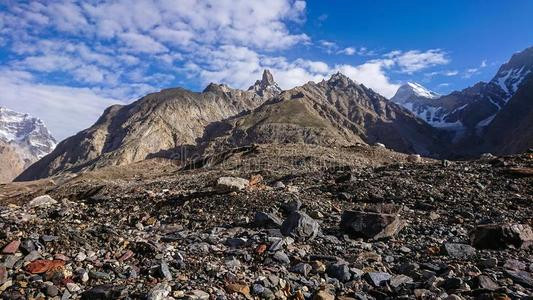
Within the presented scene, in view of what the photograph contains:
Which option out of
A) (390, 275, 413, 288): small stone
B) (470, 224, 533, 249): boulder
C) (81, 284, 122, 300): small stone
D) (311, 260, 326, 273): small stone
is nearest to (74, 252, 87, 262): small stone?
(81, 284, 122, 300): small stone

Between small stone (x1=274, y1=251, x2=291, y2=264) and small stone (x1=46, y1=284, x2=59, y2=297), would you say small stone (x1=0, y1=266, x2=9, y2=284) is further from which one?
small stone (x1=274, y1=251, x2=291, y2=264)

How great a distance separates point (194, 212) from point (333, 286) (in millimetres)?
6564

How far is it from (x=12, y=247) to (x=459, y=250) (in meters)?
8.76

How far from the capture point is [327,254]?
9.81 m

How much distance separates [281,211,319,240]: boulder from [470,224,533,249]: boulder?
3.63 metres

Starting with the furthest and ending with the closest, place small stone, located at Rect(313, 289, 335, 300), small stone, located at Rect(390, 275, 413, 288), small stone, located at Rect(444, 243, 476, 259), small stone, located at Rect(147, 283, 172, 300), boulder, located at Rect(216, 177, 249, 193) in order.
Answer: boulder, located at Rect(216, 177, 249, 193), small stone, located at Rect(444, 243, 476, 259), small stone, located at Rect(390, 275, 413, 288), small stone, located at Rect(313, 289, 335, 300), small stone, located at Rect(147, 283, 172, 300)

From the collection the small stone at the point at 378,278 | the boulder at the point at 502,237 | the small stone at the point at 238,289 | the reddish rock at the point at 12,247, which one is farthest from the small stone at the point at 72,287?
the boulder at the point at 502,237

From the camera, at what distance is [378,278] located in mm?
8273

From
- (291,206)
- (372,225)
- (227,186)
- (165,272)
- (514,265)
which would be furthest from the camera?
(227,186)

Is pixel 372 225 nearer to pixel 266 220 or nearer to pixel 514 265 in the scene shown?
pixel 266 220

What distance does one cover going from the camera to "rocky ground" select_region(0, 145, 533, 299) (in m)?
7.44

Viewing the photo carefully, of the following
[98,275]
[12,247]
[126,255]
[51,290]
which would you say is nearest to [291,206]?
[126,255]

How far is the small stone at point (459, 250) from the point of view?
379 inches

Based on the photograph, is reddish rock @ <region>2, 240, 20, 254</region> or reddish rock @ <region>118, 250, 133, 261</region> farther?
reddish rock @ <region>118, 250, 133, 261</region>
